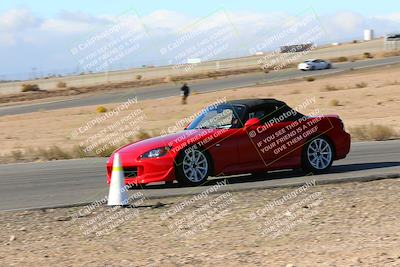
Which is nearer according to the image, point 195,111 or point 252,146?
point 252,146

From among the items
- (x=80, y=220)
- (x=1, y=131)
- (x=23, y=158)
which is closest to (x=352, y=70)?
(x=1, y=131)

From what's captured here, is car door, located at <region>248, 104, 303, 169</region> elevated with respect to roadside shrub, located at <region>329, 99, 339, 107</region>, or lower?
elevated

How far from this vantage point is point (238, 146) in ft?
43.4

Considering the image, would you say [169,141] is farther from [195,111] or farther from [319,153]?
[195,111]

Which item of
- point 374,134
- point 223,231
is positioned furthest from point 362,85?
point 223,231

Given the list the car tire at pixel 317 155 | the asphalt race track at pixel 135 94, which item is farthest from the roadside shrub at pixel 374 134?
the asphalt race track at pixel 135 94

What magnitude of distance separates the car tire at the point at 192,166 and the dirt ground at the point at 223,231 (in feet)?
2.83

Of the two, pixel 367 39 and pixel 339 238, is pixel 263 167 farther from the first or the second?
pixel 367 39

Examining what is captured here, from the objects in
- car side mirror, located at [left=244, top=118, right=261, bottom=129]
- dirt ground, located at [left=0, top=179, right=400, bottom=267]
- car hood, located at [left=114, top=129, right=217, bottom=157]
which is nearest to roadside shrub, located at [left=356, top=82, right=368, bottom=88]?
car side mirror, located at [left=244, top=118, right=261, bottom=129]

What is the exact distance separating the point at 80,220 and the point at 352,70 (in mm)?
57764

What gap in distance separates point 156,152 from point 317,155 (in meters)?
3.12

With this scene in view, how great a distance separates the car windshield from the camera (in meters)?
13.4

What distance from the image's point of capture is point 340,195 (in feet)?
37.4

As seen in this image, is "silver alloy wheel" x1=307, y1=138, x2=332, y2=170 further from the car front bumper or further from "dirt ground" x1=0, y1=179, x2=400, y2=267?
the car front bumper
